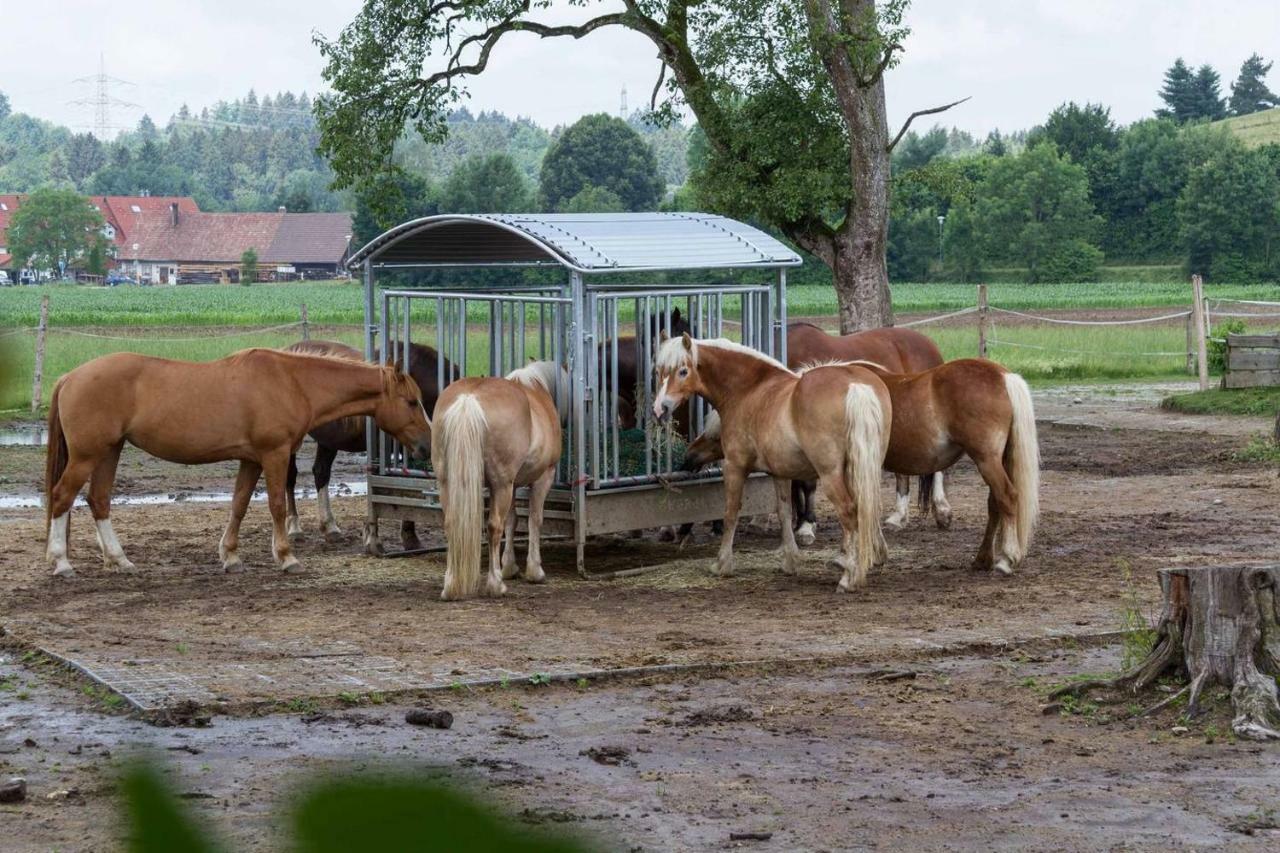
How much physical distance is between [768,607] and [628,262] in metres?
2.13

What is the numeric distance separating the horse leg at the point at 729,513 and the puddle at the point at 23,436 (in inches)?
346

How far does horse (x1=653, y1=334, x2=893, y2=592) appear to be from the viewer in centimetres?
784

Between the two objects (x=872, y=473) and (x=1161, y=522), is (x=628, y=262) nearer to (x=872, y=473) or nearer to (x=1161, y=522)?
(x=872, y=473)

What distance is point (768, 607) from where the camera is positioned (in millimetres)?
7609

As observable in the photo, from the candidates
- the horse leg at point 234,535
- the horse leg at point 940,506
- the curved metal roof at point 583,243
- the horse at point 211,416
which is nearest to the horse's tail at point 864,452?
the curved metal roof at point 583,243

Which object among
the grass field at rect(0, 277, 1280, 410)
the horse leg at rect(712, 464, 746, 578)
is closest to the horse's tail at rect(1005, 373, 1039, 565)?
the horse leg at rect(712, 464, 746, 578)

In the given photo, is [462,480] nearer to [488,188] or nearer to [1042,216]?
[488,188]

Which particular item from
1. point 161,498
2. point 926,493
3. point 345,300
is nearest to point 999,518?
point 926,493

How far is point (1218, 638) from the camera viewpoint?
216 inches

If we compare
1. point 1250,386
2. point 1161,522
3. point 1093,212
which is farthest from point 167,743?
point 1093,212

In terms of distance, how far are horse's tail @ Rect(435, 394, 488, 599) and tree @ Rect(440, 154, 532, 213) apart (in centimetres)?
4890

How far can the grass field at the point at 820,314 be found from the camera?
862 inches

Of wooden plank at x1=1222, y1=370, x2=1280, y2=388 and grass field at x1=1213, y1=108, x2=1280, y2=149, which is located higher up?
grass field at x1=1213, y1=108, x2=1280, y2=149

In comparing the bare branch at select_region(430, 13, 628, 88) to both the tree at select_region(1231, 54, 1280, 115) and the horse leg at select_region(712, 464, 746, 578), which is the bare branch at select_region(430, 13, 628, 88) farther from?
the tree at select_region(1231, 54, 1280, 115)
